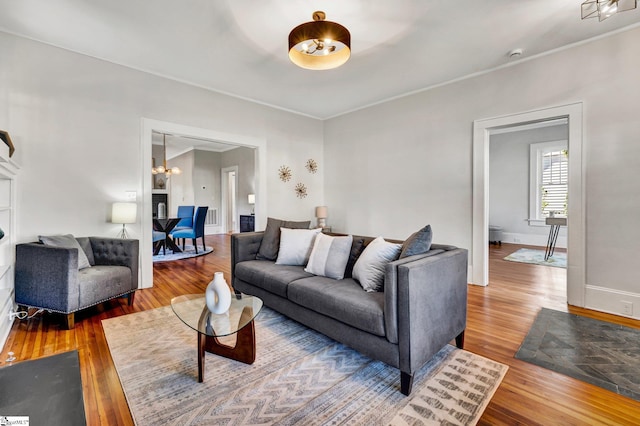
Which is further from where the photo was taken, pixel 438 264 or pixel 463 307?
pixel 463 307

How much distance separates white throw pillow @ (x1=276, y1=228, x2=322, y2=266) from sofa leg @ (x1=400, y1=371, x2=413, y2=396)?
1.51 m

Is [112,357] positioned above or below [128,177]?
below

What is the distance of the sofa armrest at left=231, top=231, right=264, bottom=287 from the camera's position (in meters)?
3.25

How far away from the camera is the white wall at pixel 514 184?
22.6ft

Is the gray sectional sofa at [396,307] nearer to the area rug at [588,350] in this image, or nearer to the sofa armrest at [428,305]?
the sofa armrest at [428,305]

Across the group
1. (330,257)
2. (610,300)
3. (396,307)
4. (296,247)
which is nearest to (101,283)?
(296,247)

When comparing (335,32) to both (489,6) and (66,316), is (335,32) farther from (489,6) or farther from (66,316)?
(66,316)

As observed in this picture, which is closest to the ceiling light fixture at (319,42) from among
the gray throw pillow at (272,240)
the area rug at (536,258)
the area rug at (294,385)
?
the gray throw pillow at (272,240)

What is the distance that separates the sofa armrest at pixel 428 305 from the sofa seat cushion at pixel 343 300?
176mm

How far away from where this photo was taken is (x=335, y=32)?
7.30ft

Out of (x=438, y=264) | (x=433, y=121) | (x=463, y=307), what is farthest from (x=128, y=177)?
(x=433, y=121)

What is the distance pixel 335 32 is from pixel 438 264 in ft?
6.22

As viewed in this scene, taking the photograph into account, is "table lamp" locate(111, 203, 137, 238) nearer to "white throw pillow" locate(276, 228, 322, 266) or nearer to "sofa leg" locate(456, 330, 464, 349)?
"white throw pillow" locate(276, 228, 322, 266)

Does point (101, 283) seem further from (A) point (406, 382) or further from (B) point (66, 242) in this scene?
(A) point (406, 382)
